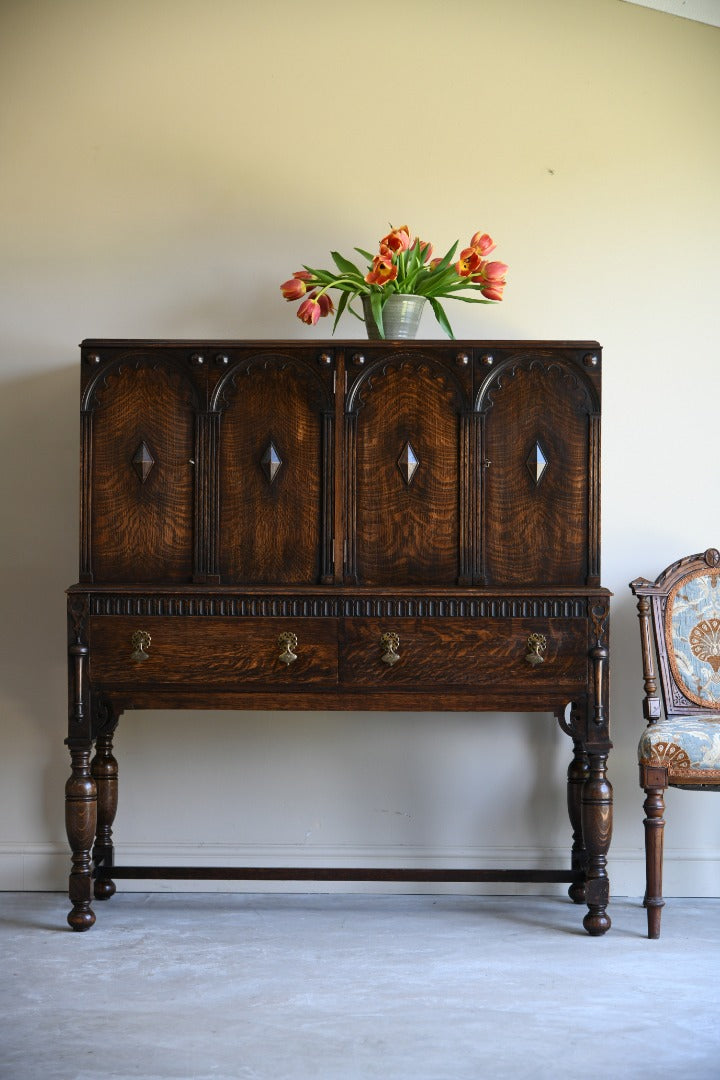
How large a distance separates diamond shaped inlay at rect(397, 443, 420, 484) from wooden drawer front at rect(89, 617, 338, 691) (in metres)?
0.47

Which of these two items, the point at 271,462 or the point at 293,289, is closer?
the point at 271,462

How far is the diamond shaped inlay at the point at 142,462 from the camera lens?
3.01 m

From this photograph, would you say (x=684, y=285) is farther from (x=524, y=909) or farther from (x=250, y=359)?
(x=524, y=909)

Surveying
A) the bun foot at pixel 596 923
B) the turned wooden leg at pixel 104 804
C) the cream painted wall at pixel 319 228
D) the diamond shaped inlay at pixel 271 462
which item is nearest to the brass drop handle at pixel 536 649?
the cream painted wall at pixel 319 228

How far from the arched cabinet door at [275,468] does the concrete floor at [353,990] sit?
104 centimetres

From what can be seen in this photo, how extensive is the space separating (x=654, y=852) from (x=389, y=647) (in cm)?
96

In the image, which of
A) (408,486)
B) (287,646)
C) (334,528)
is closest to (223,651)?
(287,646)

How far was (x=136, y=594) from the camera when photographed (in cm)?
298

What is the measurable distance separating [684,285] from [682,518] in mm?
785

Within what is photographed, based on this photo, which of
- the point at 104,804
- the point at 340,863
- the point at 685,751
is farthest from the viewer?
the point at 340,863

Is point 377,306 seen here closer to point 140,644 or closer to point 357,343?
point 357,343

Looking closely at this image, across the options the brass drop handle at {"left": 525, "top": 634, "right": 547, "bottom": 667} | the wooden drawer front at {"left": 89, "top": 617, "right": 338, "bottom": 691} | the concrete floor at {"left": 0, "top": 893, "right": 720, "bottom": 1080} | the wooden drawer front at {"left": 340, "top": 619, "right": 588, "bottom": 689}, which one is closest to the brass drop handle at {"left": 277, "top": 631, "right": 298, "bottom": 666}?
the wooden drawer front at {"left": 89, "top": 617, "right": 338, "bottom": 691}

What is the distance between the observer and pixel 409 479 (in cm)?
300

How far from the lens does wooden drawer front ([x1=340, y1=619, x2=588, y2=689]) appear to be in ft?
9.75
